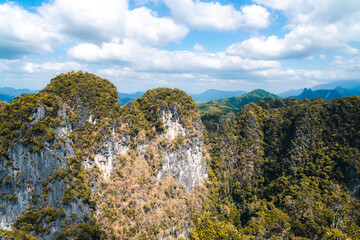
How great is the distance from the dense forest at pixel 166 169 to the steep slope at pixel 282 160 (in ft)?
1.16

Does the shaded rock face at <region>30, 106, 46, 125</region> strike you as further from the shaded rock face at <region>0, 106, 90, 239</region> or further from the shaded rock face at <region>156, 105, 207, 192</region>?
the shaded rock face at <region>156, 105, 207, 192</region>

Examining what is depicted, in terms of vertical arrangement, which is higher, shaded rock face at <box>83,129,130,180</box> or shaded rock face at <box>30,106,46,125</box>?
shaded rock face at <box>30,106,46,125</box>

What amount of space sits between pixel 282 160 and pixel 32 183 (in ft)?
216

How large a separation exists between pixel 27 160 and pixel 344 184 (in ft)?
232

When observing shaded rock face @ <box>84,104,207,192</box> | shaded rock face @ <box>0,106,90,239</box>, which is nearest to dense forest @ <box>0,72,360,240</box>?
shaded rock face @ <box>0,106,90,239</box>

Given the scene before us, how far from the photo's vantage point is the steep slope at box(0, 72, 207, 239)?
95.2 ft

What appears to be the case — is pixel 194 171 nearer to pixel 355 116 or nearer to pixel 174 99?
pixel 174 99

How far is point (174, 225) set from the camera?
43.2 meters

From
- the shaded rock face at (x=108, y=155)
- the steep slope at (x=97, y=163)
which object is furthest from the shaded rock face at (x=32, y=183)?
the shaded rock face at (x=108, y=155)

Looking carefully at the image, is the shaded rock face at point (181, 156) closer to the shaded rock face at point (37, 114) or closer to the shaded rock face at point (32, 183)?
the shaded rock face at point (32, 183)

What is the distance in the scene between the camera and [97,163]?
128ft

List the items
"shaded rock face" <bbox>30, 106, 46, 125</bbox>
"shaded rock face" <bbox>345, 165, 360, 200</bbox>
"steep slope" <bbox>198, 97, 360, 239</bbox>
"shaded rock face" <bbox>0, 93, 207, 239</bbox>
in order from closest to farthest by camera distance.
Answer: "shaded rock face" <bbox>0, 93, 207, 239</bbox> < "shaded rock face" <bbox>30, 106, 46, 125</bbox> < "shaded rock face" <bbox>345, 165, 360, 200</bbox> < "steep slope" <bbox>198, 97, 360, 239</bbox>

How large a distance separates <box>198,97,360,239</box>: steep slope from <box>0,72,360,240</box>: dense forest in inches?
13.9

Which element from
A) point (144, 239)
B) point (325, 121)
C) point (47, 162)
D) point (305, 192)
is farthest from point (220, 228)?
point (325, 121)
